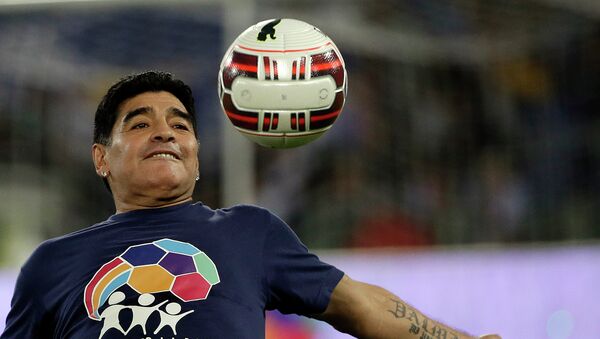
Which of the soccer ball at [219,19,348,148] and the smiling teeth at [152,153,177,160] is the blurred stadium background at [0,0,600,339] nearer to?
the soccer ball at [219,19,348,148]

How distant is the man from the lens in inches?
152

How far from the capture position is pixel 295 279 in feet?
13.2

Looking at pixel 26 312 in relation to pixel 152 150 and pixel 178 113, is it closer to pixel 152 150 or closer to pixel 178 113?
pixel 152 150

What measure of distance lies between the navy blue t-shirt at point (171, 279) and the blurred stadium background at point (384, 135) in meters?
2.87

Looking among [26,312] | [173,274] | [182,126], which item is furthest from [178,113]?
[26,312]

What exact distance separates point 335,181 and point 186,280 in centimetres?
367

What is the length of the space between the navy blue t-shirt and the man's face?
0.45ft

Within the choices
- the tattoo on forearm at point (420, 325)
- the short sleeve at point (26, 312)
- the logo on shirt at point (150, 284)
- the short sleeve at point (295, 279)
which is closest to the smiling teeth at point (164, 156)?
the logo on shirt at point (150, 284)

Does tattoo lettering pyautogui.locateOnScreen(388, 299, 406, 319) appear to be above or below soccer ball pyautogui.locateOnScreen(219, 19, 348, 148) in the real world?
below

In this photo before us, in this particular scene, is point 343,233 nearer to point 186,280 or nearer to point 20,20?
point 20,20

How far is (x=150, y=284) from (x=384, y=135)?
385 centimetres

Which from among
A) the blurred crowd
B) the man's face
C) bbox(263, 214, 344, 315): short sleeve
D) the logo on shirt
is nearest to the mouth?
the man's face

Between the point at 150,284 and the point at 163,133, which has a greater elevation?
the point at 163,133

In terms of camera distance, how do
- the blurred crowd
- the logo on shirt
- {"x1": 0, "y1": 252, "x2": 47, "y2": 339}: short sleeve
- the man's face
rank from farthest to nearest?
1. the blurred crowd
2. the man's face
3. {"x1": 0, "y1": 252, "x2": 47, "y2": 339}: short sleeve
4. the logo on shirt
